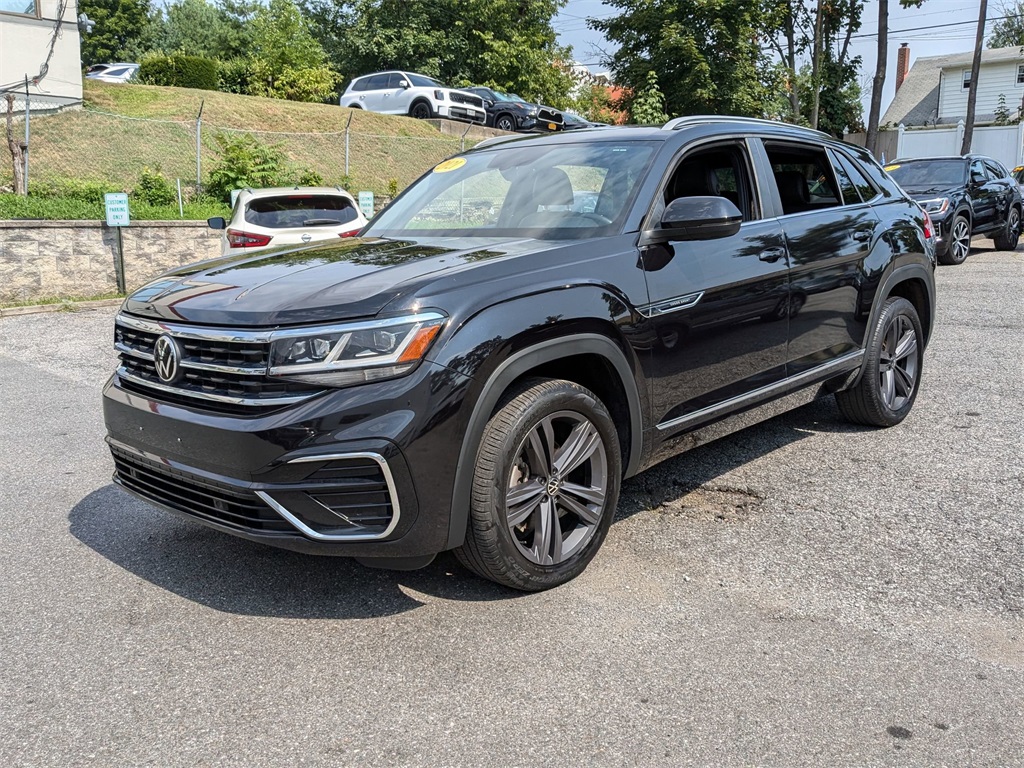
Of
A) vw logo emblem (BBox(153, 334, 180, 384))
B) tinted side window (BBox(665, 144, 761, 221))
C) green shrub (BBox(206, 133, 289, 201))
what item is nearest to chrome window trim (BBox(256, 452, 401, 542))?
vw logo emblem (BBox(153, 334, 180, 384))

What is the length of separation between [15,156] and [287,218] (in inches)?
290

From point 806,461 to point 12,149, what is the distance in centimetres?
1453

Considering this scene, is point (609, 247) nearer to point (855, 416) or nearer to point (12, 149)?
point (855, 416)

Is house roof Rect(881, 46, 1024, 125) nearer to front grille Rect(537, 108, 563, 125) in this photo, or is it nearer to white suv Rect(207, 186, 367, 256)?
front grille Rect(537, 108, 563, 125)

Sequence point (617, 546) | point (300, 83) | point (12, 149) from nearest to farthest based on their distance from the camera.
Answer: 1. point (617, 546)
2. point (12, 149)
3. point (300, 83)

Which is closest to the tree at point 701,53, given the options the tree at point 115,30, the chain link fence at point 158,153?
the chain link fence at point 158,153

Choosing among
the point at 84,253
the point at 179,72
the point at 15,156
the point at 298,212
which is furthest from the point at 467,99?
the point at 298,212

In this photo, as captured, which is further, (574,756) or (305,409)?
(305,409)

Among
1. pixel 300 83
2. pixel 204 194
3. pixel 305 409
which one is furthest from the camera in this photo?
pixel 300 83

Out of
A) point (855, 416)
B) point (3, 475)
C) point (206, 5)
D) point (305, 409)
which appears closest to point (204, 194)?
point (3, 475)

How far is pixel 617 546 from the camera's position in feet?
13.2

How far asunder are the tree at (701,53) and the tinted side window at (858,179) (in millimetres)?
25039

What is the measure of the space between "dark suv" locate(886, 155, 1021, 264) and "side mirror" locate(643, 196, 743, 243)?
12.0 metres

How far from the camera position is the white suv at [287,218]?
1027 cm
